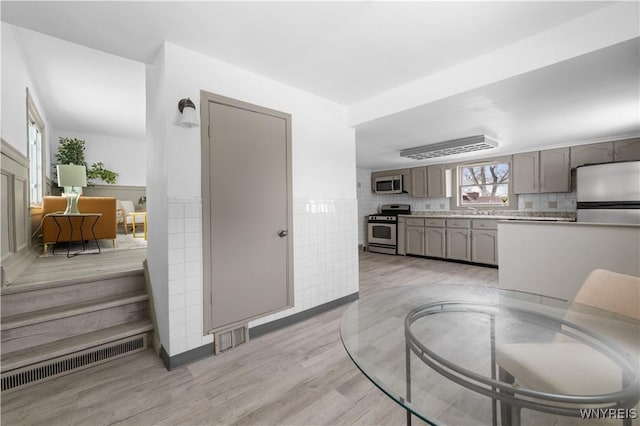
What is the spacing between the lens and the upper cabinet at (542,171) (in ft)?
15.2

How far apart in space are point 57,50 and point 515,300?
14.6 ft

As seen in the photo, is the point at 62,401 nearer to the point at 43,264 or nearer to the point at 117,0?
the point at 43,264

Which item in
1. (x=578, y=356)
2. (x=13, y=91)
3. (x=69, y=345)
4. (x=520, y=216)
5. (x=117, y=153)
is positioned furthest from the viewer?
(x=117, y=153)

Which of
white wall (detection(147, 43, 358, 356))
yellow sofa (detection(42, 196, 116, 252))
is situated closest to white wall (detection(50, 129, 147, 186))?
yellow sofa (detection(42, 196, 116, 252))

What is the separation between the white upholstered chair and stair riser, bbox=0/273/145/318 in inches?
111

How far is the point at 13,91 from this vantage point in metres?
2.53

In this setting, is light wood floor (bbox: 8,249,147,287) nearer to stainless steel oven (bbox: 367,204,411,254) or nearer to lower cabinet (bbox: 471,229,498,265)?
stainless steel oven (bbox: 367,204,411,254)

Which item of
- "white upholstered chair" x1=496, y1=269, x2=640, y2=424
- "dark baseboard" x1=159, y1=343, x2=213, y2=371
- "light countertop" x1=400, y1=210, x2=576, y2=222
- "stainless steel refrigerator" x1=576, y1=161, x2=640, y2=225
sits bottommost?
"dark baseboard" x1=159, y1=343, x2=213, y2=371

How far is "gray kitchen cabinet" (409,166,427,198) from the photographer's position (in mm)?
6402

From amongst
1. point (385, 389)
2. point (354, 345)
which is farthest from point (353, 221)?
point (385, 389)

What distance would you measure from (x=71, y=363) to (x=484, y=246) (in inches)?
230

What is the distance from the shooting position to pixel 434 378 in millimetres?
852

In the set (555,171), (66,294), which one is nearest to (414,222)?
(555,171)

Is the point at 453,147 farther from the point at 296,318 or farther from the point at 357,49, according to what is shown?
the point at 296,318
